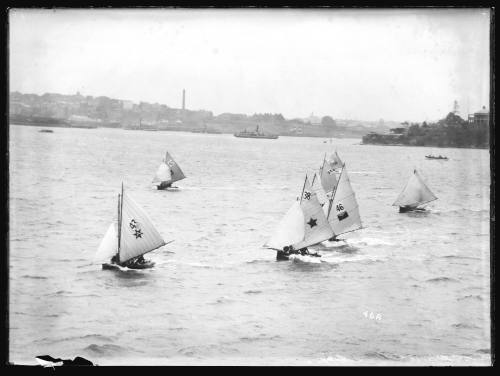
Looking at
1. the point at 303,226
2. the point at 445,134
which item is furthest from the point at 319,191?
the point at 445,134

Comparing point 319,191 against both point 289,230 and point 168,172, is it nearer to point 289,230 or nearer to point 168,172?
point 289,230

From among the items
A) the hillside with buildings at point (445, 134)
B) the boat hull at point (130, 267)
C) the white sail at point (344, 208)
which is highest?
the hillside with buildings at point (445, 134)

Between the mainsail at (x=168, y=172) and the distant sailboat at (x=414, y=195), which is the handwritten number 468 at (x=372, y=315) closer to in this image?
the distant sailboat at (x=414, y=195)

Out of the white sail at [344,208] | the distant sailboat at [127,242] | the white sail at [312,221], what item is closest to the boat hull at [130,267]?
the distant sailboat at [127,242]

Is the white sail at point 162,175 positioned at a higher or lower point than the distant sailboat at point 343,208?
higher

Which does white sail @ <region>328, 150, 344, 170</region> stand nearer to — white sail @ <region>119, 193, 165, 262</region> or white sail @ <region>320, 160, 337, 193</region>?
white sail @ <region>320, 160, 337, 193</region>

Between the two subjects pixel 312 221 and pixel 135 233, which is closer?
pixel 135 233

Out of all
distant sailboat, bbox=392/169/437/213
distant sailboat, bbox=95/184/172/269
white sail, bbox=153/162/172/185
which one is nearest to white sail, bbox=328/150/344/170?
distant sailboat, bbox=392/169/437/213
